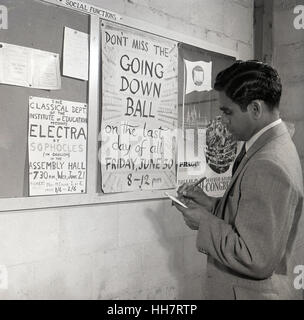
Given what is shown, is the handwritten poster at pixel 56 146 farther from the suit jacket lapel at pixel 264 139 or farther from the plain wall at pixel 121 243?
the suit jacket lapel at pixel 264 139

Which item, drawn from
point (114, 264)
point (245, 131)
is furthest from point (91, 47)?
point (114, 264)

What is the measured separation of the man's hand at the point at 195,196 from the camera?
1578 millimetres

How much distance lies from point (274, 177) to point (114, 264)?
3.21ft

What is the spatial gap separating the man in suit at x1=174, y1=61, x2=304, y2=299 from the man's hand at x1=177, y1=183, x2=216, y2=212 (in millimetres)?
230

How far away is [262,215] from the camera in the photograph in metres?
1.11

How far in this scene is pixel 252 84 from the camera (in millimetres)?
1230

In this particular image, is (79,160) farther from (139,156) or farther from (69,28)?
(69,28)

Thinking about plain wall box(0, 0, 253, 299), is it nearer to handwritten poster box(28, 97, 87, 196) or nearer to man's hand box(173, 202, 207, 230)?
handwritten poster box(28, 97, 87, 196)

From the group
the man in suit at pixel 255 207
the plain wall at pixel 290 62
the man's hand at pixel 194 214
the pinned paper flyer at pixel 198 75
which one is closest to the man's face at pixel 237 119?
the man in suit at pixel 255 207

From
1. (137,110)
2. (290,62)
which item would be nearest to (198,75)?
(137,110)

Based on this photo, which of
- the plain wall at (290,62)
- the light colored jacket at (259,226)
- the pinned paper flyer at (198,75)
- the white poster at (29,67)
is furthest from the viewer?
the plain wall at (290,62)

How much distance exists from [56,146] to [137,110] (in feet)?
1.54

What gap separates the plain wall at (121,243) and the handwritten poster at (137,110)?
0.37ft
